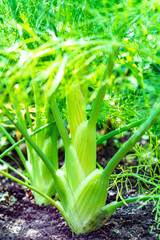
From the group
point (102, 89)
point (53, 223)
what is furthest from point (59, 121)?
point (53, 223)

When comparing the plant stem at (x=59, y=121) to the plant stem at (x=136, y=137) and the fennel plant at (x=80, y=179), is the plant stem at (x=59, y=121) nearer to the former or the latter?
the fennel plant at (x=80, y=179)

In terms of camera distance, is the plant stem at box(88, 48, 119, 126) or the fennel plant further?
the fennel plant

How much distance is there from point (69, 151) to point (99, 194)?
15 centimetres

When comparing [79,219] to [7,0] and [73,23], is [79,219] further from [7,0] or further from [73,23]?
[7,0]

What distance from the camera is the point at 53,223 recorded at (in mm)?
930

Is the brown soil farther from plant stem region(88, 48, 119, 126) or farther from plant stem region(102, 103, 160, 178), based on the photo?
plant stem region(88, 48, 119, 126)

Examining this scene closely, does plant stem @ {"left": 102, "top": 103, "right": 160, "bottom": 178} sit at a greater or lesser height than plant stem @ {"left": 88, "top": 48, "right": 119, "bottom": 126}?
lesser

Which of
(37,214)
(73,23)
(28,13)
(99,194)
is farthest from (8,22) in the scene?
(37,214)

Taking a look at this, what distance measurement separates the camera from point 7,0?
81 cm

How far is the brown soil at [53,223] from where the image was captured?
82 cm

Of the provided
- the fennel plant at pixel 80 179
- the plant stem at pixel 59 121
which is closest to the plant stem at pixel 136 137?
the fennel plant at pixel 80 179

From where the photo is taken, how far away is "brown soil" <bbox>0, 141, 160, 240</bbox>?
0.82 m

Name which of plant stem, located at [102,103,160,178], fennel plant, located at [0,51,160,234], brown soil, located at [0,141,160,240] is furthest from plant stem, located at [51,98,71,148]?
brown soil, located at [0,141,160,240]

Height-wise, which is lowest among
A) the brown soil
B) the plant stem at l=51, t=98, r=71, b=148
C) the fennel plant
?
the brown soil
